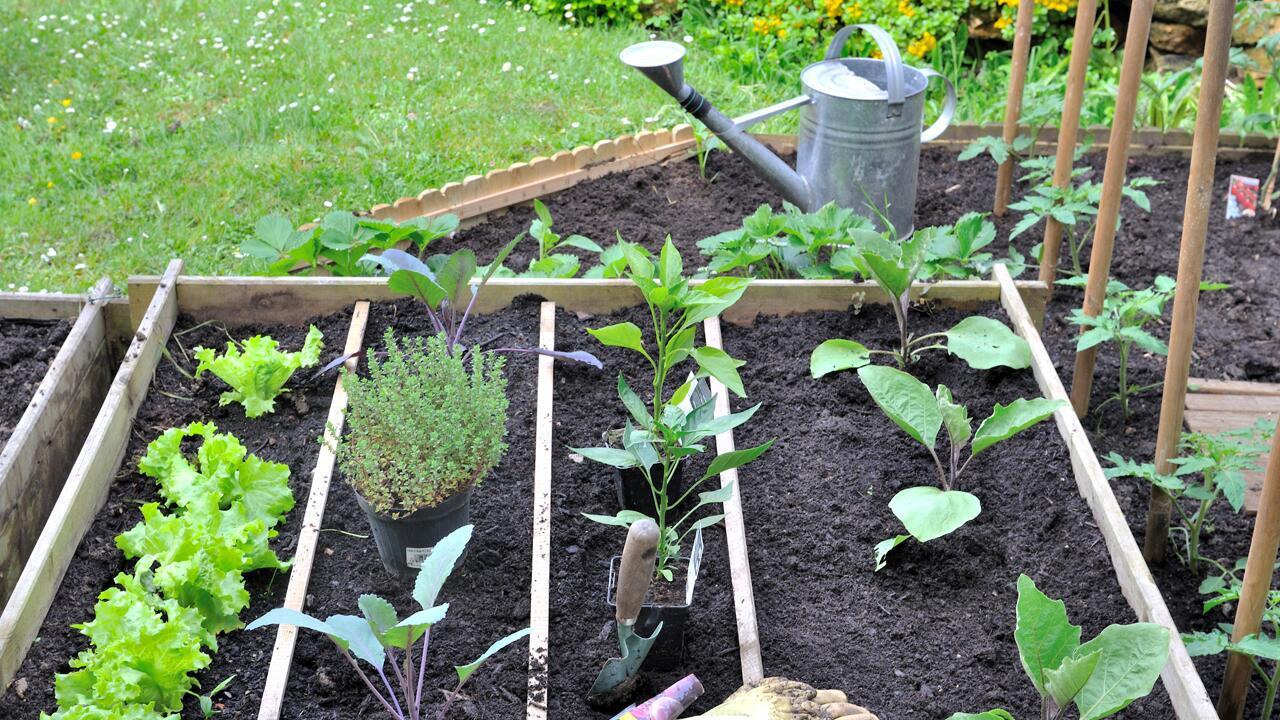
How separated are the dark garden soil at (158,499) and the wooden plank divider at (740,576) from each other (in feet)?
2.77

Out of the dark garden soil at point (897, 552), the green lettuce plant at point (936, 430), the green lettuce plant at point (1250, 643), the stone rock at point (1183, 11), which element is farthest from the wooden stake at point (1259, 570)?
the stone rock at point (1183, 11)

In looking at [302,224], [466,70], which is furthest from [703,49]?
[302,224]

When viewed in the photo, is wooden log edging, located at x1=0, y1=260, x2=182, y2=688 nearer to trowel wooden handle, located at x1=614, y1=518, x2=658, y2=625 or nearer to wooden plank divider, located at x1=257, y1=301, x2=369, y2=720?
wooden plank divider, located at x1=257, y1=301, x2=369, y2=720

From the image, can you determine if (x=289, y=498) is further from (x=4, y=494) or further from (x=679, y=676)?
(x=679, y=676)

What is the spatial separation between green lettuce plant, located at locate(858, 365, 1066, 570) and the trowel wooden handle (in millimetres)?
584

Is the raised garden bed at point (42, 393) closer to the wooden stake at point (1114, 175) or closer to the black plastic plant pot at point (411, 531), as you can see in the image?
the black plastic plant pot at point (411, 531)

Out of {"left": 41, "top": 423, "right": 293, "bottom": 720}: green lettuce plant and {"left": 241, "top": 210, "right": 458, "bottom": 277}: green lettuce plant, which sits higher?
{"left": 241, "top": 210, "right": 458, "bottom": 277}: green lettuce plant

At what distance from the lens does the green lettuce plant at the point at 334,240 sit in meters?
3.19

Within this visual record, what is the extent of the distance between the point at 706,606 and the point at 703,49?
399 centimetres

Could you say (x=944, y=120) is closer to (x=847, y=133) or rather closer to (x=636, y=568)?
(x=847, y=133)

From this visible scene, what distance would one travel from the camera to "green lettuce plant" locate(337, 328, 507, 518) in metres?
2.19

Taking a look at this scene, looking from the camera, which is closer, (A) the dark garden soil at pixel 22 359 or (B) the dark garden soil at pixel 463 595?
(B) the dark garden soil at pixel 463 595

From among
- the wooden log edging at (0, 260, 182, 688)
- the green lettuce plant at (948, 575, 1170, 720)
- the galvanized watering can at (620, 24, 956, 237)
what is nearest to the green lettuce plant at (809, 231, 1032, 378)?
the galvanized watering can at (620, 24, 956, 237)

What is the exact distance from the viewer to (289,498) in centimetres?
249
